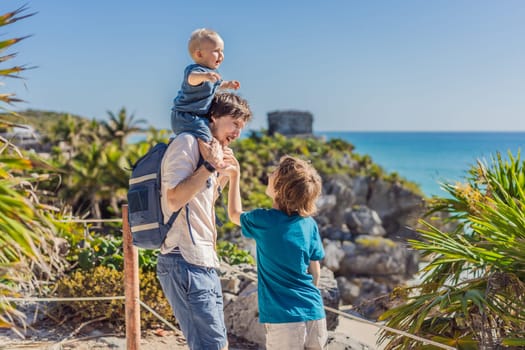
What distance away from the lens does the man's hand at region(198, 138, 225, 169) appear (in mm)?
2467

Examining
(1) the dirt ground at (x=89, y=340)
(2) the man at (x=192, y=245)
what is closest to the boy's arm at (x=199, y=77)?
(2) the man at (x=192, y=245)

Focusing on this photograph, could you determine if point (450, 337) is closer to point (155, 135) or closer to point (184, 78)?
point (184, 78)

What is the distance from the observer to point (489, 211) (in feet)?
11.3

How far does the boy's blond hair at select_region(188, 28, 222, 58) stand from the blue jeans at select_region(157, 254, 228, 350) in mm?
1031

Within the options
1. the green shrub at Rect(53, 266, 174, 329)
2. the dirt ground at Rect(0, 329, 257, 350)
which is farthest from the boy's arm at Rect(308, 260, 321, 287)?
the green shrub at Rect(53, 266, 174, 329)

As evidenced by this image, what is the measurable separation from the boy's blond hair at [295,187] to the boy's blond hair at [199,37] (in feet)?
2.31

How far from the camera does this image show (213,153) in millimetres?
2484

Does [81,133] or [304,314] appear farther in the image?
[81,133]

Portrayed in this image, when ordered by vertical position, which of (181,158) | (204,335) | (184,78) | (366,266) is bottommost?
(366,266)

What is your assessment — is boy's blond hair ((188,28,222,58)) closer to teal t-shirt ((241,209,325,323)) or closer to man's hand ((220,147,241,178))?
man's hand ((220,147,241,178))

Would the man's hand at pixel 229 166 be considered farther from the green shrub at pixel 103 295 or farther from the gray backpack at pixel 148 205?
the green shrub at pixel 103 295

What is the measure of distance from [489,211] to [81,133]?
112ft

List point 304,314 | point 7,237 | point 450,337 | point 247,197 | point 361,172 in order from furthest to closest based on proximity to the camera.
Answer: point 361,172 < point 247,197 < point 450,337 < point 304,314 < point 7,237

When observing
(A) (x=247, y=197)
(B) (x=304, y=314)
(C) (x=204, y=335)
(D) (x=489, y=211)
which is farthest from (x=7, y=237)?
(A) (x=247, y=197)
